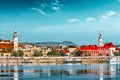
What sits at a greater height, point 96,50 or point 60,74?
point 96,50

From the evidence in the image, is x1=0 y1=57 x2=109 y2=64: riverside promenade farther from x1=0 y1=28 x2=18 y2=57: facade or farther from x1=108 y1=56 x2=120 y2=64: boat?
x1=0 y1=28 x2=18 y2=57: facade

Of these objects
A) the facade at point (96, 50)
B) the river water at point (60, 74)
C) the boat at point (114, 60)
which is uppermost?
the facade at point (96, 50)

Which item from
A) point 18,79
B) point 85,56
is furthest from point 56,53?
point 18,79

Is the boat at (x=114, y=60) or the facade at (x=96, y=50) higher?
the facade at (x=96, y=50)

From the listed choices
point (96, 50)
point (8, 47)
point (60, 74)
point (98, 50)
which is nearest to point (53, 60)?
point (8, 47)

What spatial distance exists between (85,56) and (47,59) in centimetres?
1222

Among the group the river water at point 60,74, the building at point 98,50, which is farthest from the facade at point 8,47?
the river water at point 60,74

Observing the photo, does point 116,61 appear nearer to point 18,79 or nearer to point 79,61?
point 79,61

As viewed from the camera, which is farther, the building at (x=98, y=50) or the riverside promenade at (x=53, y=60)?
the building at (x=98, y=50)

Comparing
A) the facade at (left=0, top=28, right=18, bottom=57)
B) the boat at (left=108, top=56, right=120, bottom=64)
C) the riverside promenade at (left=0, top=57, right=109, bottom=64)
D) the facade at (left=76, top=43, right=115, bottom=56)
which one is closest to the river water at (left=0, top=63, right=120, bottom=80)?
the riverside promenade at (left=0, top=57, right=109, bottom=64)

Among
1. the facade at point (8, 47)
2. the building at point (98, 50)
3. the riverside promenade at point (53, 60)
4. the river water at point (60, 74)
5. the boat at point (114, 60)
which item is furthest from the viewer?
the building at point (98, 50)

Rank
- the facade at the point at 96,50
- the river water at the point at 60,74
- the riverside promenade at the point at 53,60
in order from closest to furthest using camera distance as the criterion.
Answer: the river water at the point at 60,74 < the riverside promenade at the point at 53,60 < the facade at the point at 96,50

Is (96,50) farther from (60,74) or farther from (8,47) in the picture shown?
(60,74)

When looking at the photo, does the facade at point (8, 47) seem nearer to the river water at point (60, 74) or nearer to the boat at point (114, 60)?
the boat at point (114, 60)
